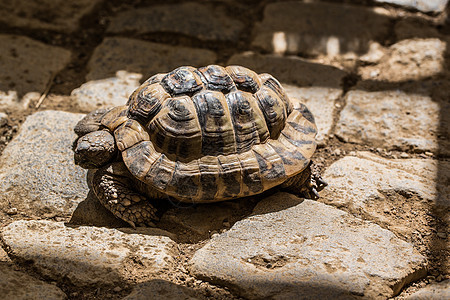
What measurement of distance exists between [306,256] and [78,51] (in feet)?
11.3

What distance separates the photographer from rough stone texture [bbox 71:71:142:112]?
4.59 m

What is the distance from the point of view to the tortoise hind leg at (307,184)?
3.74m

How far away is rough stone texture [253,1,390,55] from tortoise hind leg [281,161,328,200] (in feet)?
6.69

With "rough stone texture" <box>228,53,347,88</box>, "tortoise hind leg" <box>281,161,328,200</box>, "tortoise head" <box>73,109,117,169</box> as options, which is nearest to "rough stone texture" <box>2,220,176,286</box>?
"tortoise head" <box>73,109,117,169</box>

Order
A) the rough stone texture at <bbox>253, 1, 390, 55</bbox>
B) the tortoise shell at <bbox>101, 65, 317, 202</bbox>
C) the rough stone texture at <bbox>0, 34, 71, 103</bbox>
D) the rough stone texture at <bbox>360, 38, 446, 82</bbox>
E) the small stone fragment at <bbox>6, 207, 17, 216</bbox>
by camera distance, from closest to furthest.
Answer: the tortoise shell at <bbox>101, 65, 317, 202</bbox>
the small stone fragment at <bbox>6, 207, 17, 216</bbox>
the rough stone texture at <bbox>0, 34, 71, 103</bbox>
the rough stone texture at <bbox>360, 38, 446, 82</bbox>
the rough stone texture at <bbox>253, 1, 390, 55</bbox>

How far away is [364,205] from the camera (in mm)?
3689

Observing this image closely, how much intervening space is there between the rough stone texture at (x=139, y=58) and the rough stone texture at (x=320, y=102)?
104cm

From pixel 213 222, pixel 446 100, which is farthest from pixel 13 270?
pixel 446 100

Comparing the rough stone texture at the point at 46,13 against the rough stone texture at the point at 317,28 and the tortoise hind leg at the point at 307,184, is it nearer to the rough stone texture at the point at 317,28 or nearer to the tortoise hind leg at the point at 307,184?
the rough stone texture at the point at 317,28

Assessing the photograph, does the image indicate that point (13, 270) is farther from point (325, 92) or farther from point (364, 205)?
point (325, 92)

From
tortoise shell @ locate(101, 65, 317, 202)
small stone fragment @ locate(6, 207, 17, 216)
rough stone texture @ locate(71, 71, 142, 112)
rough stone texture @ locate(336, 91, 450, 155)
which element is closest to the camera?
tortoise shell @ locate(101, 65, 317, 202)

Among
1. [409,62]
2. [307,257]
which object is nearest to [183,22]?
[409,62]

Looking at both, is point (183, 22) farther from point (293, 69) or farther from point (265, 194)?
point (265, 194)

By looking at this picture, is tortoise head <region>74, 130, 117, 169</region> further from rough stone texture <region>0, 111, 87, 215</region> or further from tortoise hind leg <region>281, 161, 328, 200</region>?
tortoise hind leg <region>281, 161, 328, 200</region>
